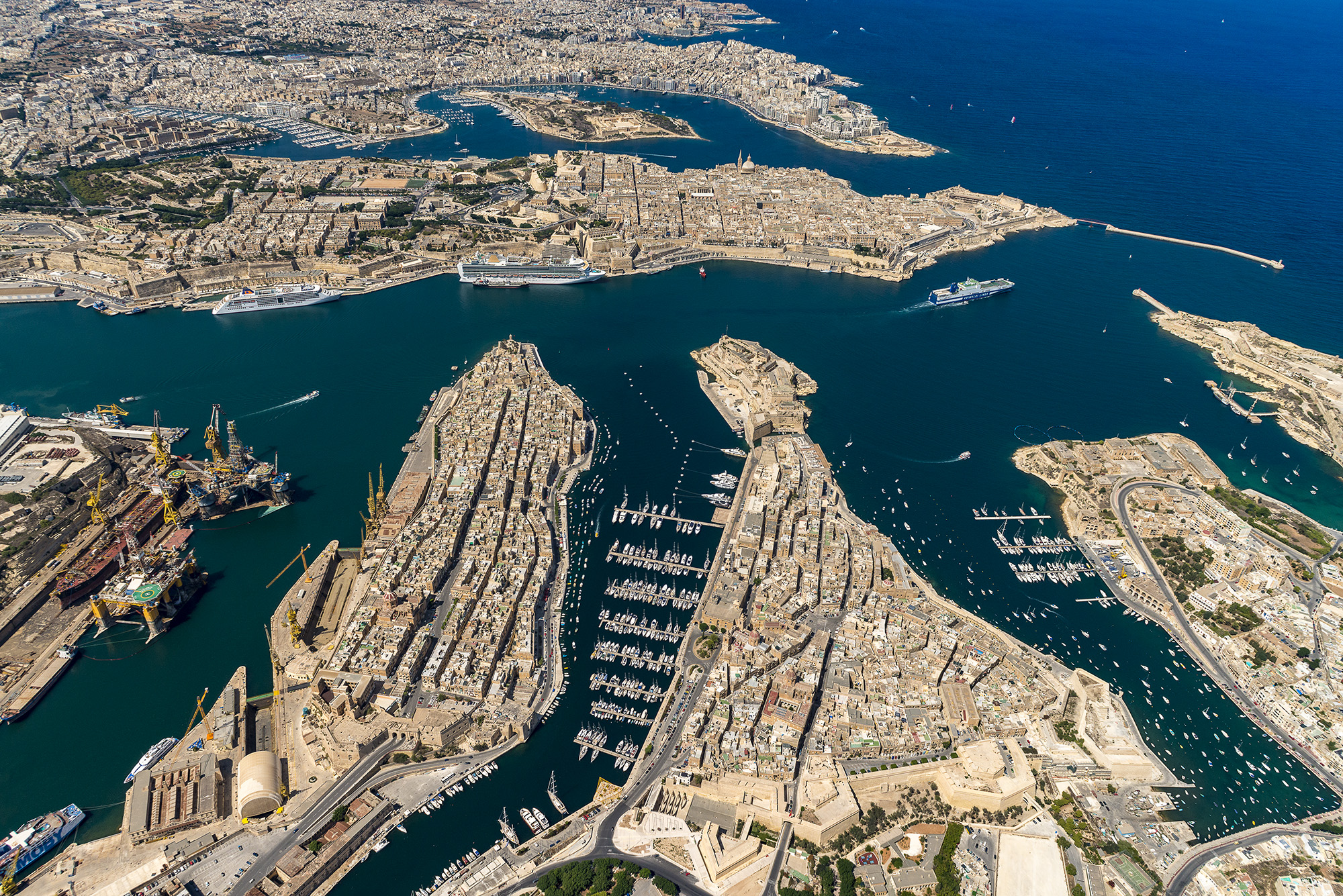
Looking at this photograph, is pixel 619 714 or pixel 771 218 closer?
pixel 619 714

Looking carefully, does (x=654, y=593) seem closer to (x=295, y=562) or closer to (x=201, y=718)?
(x=295, y=562)

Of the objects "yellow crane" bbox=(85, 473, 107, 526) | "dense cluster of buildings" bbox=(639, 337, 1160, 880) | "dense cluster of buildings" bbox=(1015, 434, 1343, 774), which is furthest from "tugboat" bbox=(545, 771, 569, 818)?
"dense cluster of buildings" bbox=(1015, 434, 1343, 774)

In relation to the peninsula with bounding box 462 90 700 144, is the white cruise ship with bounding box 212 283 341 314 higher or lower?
lower

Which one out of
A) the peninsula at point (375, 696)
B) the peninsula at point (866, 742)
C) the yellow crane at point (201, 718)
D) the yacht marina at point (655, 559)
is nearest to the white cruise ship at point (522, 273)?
the peninsula at point (375, 696)

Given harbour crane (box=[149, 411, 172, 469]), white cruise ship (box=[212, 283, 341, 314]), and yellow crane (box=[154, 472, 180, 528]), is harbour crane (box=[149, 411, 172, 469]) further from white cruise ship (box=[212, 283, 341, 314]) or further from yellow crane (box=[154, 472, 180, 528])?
white cruise ship (box=[212, 283, 341, 314])

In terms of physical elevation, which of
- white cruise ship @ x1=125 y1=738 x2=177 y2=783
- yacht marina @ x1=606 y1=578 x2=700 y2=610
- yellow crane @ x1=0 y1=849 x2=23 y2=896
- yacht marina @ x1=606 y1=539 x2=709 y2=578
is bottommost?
yellow crane @ x1=0 y1=849 x2=23 y2=896

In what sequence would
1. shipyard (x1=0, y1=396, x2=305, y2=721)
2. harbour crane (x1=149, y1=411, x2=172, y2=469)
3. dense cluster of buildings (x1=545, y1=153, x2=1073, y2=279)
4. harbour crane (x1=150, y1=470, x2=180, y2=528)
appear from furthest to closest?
1. dense cluster of buildings (x1=545, y1=153, x2=1073, y2=279)
2. harbour crane (x1=149, y1=411, x2=172, y2=469)
3. harbour crane (x1=150, y1=470, x2=180, y2=528)
4. shipyard (x1=0, y1=396, x2=305, y2=721)

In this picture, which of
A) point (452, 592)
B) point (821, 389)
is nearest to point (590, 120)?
point (821, 389)
